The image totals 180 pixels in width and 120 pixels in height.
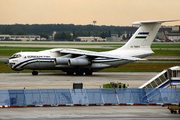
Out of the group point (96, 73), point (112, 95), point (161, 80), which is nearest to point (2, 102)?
point (112, 95)

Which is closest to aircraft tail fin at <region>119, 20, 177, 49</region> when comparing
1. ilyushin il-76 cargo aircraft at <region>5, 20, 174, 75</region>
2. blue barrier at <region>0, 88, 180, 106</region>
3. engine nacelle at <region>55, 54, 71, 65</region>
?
ilyushin il-76 cargo aircraft at <region>5, 20, 174, 75</region>

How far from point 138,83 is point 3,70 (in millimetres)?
24438

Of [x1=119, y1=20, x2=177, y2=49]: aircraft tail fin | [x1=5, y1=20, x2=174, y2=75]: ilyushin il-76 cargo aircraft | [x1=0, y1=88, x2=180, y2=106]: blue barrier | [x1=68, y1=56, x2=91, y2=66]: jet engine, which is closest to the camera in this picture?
[x1=0, y1=88, x2=180, y2=106]: blue barrier

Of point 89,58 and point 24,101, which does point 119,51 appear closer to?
point 89,58

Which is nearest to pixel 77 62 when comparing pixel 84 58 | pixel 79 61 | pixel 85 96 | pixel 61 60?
pixel 79 61

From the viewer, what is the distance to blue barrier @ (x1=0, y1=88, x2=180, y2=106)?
38156mm

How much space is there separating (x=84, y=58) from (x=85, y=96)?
88.1 ft

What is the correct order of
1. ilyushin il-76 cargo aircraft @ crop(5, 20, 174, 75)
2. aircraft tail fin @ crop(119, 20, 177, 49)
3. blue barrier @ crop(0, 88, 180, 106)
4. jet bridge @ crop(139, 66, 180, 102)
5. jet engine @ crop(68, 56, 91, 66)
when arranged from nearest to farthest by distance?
blue barrier @ crop(0, 88, 180, 106) < jet bridge @ crop(139, 66, 180, 102) < ilyushin il-76 cargo aircraft @ crop(5, 20, 174, 75) < jet engine @ crop(68, 56, 91, 66) < aircraft tail fin @ crop(119, 20, 177, 49)

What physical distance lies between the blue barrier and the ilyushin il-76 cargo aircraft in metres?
23.1

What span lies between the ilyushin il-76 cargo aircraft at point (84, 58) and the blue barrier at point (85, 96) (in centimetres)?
2310

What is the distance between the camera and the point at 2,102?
3759 centimetres

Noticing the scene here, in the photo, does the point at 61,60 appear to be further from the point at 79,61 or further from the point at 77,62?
the point at 79,61

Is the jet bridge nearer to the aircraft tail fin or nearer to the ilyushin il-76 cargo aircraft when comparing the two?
the ilyushin il-76 cargo aircraft

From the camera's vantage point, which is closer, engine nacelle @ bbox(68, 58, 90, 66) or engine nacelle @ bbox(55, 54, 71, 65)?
engine nacelle @ bbox(68, 58, 90, 66)
